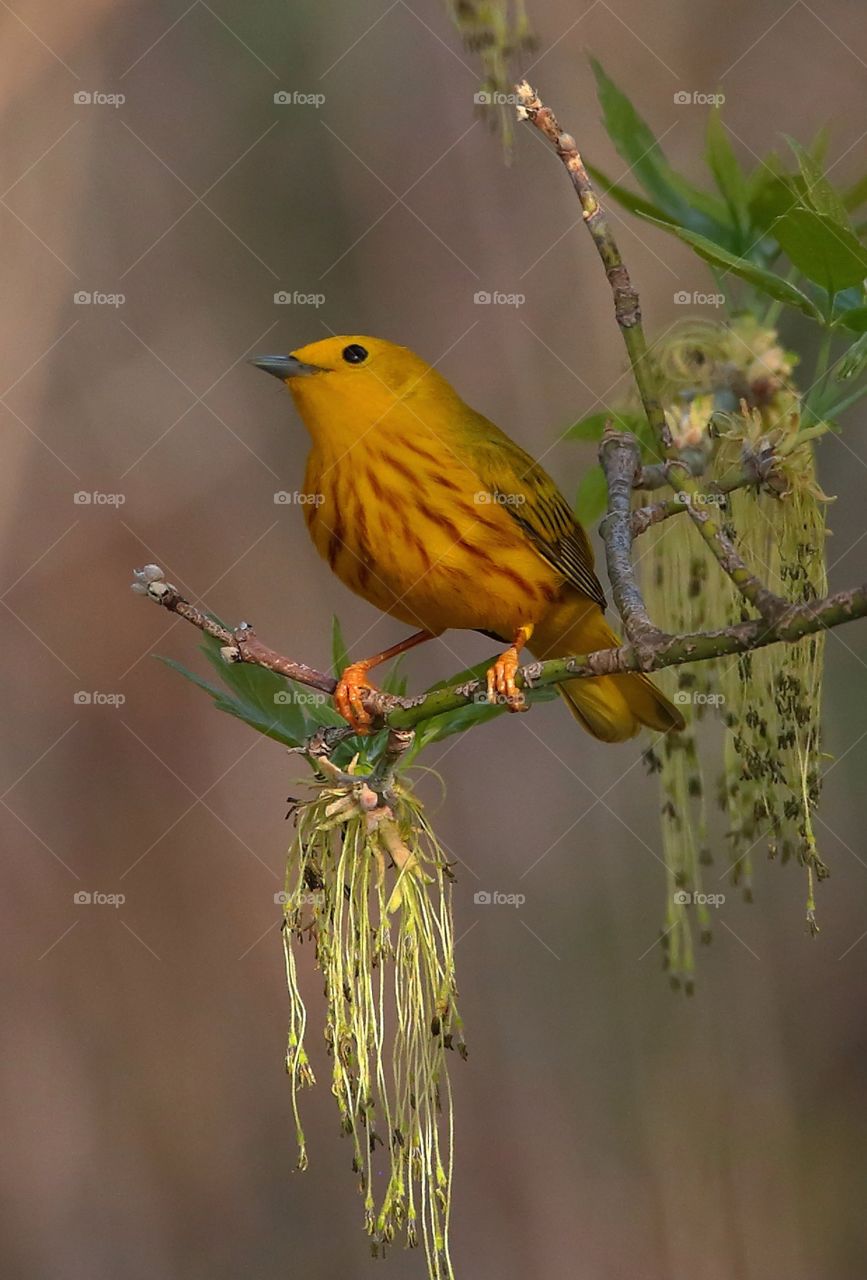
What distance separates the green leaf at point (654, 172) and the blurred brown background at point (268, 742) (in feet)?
8.37

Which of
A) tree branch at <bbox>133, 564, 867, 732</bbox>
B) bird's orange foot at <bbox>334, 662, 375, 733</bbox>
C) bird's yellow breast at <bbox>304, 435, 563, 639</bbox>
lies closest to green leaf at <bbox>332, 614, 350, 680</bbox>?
bird's orange foot at <bbox>334, 662, 375, 733</bbox>

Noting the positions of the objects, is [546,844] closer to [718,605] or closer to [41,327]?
[41,327]

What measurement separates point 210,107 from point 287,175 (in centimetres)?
43

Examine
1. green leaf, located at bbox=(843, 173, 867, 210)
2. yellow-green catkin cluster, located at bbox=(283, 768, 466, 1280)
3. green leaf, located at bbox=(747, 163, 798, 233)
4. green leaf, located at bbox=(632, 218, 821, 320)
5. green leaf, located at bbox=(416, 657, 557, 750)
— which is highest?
green leaf, located at bbox=(843, 173, 867, 210)

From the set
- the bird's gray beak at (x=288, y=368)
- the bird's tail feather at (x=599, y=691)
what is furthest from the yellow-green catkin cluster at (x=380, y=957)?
the bird's gray beak at (x=288, y=368)

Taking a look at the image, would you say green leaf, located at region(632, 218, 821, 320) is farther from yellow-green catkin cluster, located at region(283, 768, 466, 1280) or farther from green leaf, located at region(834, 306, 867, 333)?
yellow-green catkin cluster, located at region(283, 768, 466, 1280)

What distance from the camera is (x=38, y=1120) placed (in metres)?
4.83

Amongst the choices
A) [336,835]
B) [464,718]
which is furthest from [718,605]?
[336,835]

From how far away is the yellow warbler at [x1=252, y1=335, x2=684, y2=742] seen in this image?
3.06m

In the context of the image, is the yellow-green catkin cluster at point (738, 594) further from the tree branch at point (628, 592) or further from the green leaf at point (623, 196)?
the green leaf at point (623, 196)

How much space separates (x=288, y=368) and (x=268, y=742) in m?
2.10

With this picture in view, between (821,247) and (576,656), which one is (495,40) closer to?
(821,247)

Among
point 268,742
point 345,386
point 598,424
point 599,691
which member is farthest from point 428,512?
point 268,742

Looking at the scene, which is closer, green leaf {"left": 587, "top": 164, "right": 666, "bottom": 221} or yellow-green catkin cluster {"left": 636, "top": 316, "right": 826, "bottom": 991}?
green leaf {"left": 587, "top": 164, "right": 666, "bottom": 221}
